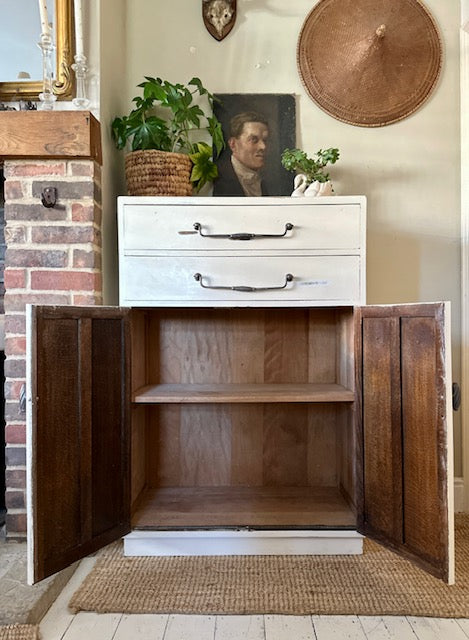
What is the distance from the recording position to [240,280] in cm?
145

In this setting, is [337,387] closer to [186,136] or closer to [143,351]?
[143,351]

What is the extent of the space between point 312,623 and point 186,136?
166 cm

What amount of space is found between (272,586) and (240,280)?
93cm

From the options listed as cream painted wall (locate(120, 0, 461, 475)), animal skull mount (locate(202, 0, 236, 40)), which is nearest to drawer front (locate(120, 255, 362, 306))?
cream painted wall (locate(120, 0, 461, 475))

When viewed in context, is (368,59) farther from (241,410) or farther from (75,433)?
(75,433)

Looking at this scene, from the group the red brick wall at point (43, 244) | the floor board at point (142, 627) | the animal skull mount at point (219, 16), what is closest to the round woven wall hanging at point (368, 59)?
the animal skull mount at point (219, 16)

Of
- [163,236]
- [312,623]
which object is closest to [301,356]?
[163,236]

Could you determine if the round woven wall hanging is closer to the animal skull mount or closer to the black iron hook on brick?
the animal skull mount

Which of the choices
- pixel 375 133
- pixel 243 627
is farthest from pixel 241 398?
pixel 375 133

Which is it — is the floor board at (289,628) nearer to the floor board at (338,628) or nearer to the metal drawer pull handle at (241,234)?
the floor board at (338,628)

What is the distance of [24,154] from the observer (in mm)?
1465

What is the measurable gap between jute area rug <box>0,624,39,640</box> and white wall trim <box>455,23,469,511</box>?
160 centimetres

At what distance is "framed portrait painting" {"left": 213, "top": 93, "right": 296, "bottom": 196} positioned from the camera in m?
1.80

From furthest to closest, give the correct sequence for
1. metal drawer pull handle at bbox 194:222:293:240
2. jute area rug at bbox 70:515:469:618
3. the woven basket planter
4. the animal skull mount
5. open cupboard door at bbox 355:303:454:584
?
the animal skull mount, the woven basket planter, metal drawer pull handle at bbox 194:222:293:240, jute area rug at bbox 70:515:469:618, open cupboard door at bbox 355:303:454:584
